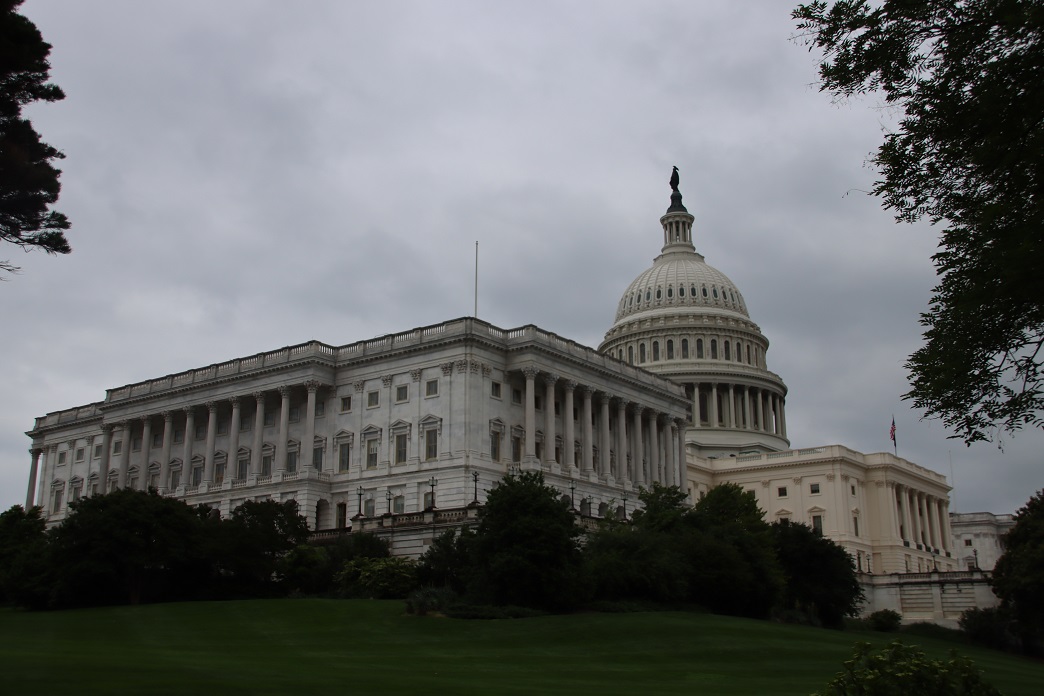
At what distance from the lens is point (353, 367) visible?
10281 cm

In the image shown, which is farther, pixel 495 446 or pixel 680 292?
pixel 680 292

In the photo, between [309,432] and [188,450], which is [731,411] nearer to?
[309,432]

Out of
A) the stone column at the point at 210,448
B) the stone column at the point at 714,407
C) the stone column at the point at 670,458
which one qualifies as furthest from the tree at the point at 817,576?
the stone column at the point at 714,407

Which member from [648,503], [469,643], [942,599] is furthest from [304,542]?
[942,599]

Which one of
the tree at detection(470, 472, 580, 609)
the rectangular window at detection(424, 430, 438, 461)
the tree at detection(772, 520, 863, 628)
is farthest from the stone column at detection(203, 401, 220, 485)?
the tree at detection(772, 520, 863, 628)

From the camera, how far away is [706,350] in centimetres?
16012

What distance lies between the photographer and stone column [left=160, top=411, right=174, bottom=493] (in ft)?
363

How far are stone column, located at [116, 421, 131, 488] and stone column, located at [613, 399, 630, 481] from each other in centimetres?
4769

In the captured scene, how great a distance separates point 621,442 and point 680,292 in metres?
64.2

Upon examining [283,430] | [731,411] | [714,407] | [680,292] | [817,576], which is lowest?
[817,576]

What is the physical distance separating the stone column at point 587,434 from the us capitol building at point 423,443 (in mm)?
168

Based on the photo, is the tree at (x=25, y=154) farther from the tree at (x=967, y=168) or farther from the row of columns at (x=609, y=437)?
the row of columns at (x=609, y=437)

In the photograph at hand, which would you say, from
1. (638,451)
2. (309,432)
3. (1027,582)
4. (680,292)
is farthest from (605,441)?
(680,292)

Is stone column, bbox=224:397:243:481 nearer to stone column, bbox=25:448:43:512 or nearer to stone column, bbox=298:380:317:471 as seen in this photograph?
stone column, bbox=298:380:317:471
